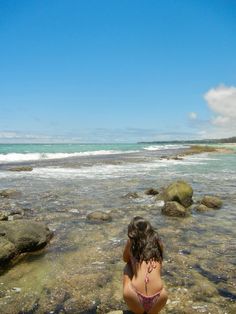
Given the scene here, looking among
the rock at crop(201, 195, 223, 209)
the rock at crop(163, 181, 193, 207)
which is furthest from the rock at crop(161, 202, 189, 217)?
the rock at crop(201, 195, 223, 209)

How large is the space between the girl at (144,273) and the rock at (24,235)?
428cm

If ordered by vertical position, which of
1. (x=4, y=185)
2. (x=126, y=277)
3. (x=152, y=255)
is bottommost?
(x=4, y=185)

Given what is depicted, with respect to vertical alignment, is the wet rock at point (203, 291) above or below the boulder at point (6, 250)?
below

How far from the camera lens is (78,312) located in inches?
226

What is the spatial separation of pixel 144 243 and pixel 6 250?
433cm

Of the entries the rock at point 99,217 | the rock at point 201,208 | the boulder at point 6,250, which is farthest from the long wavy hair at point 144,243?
the rock at point 201,208

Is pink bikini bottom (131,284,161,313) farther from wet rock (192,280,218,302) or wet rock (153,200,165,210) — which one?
wet rock (153,200,165,210)

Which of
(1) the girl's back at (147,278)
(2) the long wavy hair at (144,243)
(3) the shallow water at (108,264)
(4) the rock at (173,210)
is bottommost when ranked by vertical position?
(3) the shallow water at (108,264)

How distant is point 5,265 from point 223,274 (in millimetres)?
4978

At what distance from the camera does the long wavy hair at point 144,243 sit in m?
4.73

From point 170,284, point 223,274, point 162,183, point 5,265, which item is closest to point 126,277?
point 170,284

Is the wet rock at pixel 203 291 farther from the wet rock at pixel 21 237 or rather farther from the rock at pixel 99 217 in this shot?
the rock at pixel 99 217

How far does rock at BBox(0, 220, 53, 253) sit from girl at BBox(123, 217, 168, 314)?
4278mm

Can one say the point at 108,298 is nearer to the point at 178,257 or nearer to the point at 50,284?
the point at 50,284
